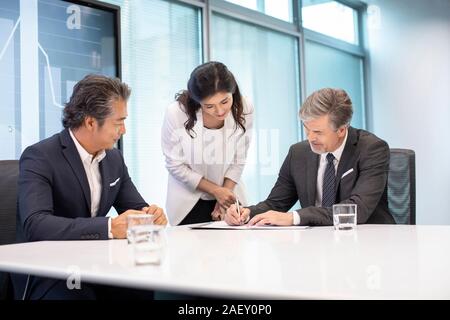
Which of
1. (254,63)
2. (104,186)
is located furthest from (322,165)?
(254,63)

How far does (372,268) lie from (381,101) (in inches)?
248

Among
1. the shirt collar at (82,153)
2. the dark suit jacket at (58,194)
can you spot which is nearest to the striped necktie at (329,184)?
the dark suit jacket at (58,194)

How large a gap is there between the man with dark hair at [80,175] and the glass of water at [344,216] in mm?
619

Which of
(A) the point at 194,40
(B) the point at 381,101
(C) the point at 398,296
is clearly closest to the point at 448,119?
(B) the point at 381,101

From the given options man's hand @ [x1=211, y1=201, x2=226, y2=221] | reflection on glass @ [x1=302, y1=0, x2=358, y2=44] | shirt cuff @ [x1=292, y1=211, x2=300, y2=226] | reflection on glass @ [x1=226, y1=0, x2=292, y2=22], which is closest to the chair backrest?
shirt cuff @ [x1=292, y1=211, x2=300, y2=226]

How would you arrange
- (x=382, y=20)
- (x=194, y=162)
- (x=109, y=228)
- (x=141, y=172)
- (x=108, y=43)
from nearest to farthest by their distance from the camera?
(x=109, y=228), (x=194, y=162), (x=108, y=43), (x=141, y=172), (x=382, y=20)

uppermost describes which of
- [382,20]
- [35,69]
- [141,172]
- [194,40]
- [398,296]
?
[382,20]

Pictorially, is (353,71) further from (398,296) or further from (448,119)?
(398,296)

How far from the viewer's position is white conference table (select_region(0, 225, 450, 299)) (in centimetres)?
89

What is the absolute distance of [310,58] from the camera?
20.8 feet

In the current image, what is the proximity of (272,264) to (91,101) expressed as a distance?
1.14m

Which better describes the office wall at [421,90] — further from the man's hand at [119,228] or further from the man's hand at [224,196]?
the man's hand at [119,228]

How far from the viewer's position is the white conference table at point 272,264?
0.89 metres

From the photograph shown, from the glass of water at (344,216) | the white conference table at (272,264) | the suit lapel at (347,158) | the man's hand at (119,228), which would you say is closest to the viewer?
the white conference table at (272,264)
